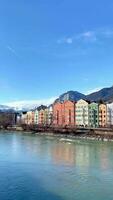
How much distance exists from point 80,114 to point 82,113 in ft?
3.09

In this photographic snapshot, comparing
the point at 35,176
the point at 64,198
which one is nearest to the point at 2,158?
the point at 35,176

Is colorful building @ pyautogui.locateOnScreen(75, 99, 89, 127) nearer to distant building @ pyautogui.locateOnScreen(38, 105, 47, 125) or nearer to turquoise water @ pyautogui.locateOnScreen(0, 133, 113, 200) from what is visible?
distant building @ pyautogui.locateOnScreen(38, 105, 47, 125)

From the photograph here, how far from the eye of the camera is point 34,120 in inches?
3541

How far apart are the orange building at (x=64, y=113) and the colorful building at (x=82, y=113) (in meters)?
1.20

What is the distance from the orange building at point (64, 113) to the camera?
71344mm

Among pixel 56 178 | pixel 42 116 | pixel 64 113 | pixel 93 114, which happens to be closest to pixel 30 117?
pixel 42 116

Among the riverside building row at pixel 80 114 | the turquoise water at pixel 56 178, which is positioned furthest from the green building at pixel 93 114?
the turquoise water at pixel 56 178

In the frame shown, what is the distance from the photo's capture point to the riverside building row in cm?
6469

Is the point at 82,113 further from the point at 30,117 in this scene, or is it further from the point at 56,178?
the point at 56,178

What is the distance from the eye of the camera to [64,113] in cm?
7381

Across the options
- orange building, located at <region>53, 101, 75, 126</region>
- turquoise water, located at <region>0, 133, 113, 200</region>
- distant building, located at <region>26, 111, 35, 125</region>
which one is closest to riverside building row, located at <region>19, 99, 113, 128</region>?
orange building, located at <region>53, 101, 75, 126</region>

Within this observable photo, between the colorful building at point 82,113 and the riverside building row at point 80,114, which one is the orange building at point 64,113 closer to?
the riverside building row at point 80,114

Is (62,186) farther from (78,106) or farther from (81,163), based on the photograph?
(78,106)

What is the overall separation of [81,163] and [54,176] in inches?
183
